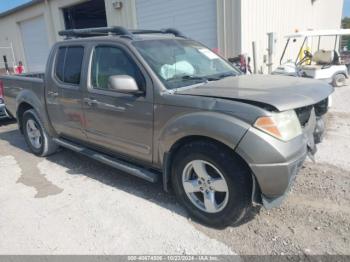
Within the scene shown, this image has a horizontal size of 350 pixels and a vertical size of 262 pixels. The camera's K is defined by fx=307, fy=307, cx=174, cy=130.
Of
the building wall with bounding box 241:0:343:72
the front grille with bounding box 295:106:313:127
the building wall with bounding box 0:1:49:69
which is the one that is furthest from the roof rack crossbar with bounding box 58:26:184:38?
the building wall with bounding box 0:1:49:69

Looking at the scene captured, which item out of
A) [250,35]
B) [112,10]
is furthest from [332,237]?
[112,10]

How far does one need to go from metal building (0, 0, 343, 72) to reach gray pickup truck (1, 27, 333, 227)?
187 inches

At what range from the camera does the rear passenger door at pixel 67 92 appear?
13.6 feet

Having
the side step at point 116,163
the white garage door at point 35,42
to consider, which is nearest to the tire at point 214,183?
the side step at point 116,163

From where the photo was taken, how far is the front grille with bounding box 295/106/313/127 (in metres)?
2.94

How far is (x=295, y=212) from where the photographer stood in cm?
320

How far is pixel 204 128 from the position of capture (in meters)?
2.77

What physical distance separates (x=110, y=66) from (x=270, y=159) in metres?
2.24

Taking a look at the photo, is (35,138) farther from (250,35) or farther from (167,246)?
(250,35)

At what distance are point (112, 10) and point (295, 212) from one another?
11.3 meters

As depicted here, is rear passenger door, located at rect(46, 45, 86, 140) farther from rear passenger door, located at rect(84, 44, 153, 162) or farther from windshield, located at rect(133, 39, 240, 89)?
windshield, located at rect(133, 39, 240, 89)

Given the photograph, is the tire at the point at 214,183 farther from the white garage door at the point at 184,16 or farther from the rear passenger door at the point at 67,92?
the white garage door at the point at 184,16

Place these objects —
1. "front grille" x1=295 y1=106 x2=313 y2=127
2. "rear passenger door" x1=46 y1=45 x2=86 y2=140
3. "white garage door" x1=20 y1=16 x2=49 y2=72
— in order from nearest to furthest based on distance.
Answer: "front grille" x1=295 y1=106 x2=313 y2=127 → "rear passenger door" x1=46 y1=45 x2=86 y2=140 → "white garage door" x1=20 y1=16 x2=49 y2=72

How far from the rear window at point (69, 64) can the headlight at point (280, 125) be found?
104 inches
